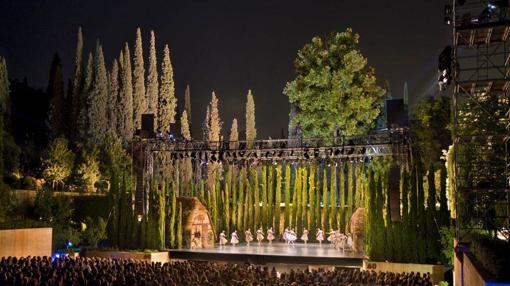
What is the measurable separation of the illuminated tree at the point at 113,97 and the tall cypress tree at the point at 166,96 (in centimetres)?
416

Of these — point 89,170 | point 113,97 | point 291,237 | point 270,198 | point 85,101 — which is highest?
point 113,97

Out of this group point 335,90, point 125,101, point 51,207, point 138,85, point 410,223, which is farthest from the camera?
point 138,85

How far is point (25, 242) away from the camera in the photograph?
1700cm

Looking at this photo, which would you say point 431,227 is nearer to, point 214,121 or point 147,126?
point 147,126

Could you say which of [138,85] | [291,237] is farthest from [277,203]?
[138,85]

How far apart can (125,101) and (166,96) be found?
4133 mm

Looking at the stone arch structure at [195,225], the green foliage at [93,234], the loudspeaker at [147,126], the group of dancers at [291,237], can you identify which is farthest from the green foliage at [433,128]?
the green foliage at [93,234]

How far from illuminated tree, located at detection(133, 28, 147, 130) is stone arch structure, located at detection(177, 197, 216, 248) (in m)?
18.9

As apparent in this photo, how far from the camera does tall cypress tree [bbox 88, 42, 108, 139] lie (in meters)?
34.6

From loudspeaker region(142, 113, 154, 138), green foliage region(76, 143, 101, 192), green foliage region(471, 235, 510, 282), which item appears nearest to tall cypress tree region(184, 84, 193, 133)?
green foliage region(76, 143, 101, 192)

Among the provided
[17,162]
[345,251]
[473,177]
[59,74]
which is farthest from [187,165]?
[473,177]

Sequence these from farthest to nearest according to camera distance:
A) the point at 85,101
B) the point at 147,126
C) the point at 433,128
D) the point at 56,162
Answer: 1. the point at 85,101
2. the point at 433,128
3. the point at 56,162
4. the point at 147,126

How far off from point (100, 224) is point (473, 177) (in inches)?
534

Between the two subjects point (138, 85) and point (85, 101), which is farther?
point (138, 85)
